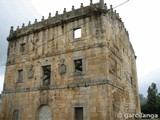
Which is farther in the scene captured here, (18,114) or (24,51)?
(24,51)

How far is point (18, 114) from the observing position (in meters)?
18.0

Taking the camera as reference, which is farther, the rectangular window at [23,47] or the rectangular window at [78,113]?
the rectangular window at [23,47]

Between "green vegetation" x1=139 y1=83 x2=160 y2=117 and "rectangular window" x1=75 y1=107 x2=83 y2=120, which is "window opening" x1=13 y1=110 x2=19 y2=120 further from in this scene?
"green vegetation" x1=139 y1=83 x2=160 y2=117

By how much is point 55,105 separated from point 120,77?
6205 mm

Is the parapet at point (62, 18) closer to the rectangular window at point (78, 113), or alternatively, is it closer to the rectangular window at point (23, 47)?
the rectangular window at point (23, 47)

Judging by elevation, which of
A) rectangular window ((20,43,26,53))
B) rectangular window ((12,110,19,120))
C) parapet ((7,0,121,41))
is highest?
parapet ((7,0,121,41))

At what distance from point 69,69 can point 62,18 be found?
4.97m

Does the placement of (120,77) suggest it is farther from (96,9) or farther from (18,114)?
(18,114)

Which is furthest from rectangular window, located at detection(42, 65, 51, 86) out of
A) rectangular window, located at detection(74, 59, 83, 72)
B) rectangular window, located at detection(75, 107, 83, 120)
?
rectangular window, located at detection(75, 107, 83, 120)

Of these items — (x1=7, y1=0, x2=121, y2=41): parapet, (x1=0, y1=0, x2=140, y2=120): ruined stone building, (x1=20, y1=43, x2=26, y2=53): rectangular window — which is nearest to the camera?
(x1=0, y1=0, x2=140, y2=120): ruined stone building

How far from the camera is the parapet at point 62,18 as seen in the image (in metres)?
16.2

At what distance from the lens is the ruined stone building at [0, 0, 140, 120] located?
14.6 meters

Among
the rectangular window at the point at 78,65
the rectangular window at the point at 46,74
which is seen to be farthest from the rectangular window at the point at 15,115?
the rectangular window at the point at 78,65

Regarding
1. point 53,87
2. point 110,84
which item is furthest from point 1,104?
point 110,84
